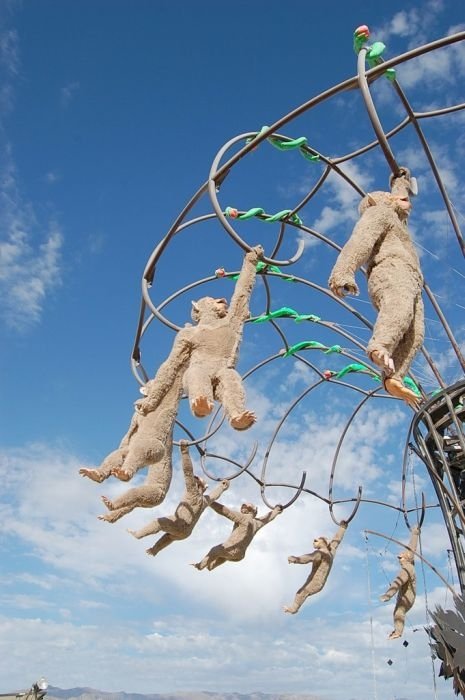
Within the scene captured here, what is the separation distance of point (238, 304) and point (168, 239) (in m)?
1.50

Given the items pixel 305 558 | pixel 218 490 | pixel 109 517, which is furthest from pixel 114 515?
pixel 305 558

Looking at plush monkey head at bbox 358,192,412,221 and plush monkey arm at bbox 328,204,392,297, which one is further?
plush monkey head at bbox 358,192,412,221

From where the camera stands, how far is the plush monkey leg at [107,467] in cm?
654

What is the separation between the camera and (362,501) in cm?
1113

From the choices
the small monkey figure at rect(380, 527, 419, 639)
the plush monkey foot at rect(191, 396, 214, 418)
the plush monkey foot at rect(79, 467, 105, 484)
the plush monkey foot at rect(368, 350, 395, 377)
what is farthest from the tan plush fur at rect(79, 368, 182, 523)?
the small monkey figure at rect(380, 527, 419, 639)

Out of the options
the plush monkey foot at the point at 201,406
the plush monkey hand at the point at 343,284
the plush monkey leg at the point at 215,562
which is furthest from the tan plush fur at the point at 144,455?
the plush monkey leg at the point at 215,562

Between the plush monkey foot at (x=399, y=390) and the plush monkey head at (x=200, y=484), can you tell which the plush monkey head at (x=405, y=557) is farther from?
the plush monkey foot at (x=399, y=390)

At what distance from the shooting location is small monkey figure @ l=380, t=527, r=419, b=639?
10.6 meters

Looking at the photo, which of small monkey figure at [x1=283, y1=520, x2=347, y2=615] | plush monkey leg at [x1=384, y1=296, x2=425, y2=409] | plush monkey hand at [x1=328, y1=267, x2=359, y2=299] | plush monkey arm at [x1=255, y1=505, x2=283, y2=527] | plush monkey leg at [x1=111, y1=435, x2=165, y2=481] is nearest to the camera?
plush monkey hand at [x1=328, y1=267, x2=359, y2=299]

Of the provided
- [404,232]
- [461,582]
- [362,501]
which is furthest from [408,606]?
[404,232]

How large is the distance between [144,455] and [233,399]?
4.71 ft

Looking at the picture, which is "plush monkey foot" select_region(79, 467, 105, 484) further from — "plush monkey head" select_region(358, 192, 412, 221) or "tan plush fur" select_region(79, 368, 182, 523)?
"plush monkey head" select_region(358, 192, 412, 221)

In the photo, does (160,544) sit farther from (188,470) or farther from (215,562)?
(215,562)

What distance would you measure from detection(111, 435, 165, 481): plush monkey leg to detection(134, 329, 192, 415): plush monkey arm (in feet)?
1.05
